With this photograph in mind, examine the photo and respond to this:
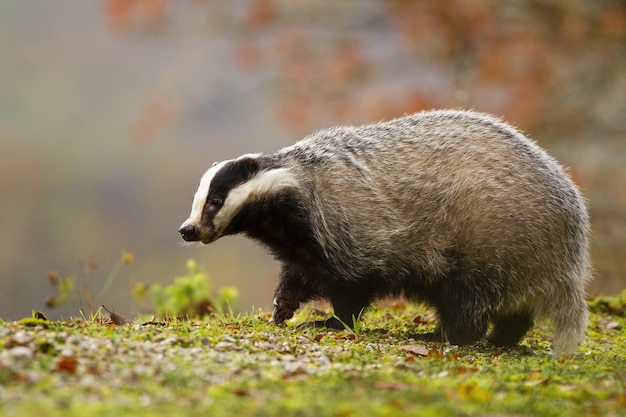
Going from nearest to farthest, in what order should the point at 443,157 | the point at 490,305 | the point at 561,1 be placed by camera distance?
1. the point at 490,305
2. the point at 443,157
3. the point at 561,1

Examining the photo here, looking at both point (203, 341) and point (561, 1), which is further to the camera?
point (561, 1)

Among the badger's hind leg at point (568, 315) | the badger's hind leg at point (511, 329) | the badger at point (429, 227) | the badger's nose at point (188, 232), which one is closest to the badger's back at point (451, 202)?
the badger at point (429, 227)

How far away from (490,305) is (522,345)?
564 millimetres

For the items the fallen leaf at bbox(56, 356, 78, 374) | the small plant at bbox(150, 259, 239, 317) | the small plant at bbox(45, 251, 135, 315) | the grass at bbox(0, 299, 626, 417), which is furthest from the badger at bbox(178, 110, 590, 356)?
the fallen leaf at bbox(56, 356, 78, 374)

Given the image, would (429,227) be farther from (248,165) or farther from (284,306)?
(248,165)

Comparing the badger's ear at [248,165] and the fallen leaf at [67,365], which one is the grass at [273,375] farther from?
the badger's ear at [248,165]

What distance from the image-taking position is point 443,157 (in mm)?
6234

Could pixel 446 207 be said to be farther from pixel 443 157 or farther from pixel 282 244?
pixel 282 244

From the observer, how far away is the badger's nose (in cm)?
578

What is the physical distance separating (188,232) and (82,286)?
1767 mm

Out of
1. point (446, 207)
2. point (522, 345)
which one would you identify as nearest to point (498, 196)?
point (446, 207)

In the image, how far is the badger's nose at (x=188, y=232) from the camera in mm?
5781

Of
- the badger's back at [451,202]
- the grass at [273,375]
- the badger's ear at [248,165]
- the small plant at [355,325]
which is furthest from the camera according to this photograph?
the badger's ear at [248,165]

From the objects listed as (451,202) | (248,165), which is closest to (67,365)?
(248,165)
